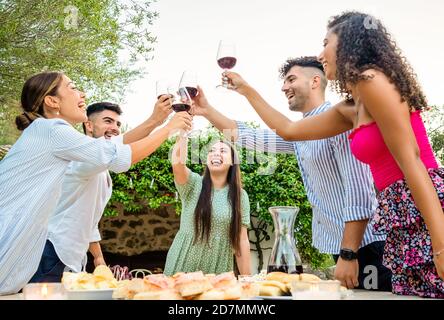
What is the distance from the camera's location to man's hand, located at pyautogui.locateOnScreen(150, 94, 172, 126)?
3.34 metres

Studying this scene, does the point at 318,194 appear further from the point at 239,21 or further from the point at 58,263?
the point at 239,21

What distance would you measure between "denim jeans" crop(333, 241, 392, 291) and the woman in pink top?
0.48 meters

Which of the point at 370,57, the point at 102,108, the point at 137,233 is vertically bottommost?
the point at 137,233

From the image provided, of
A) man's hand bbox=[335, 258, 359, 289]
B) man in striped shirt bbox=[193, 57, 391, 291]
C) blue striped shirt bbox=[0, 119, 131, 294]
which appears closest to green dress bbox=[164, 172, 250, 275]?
man in striped shirt bbox=[193, 57, 391, 291]

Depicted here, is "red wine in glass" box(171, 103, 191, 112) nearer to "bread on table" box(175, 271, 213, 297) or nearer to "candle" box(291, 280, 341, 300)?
"bread on table" box(175, 271, 213, 297)

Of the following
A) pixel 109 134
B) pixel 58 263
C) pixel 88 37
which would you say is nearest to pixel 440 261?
pixel 58 263

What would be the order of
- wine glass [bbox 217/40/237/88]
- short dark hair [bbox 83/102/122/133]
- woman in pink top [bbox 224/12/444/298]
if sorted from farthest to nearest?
1. short dark hair [bbox 83/102/122/133]
2. wine glass [bbox 217/40/237/88]
3. woman in pink top [bbox 224/12/444/298]

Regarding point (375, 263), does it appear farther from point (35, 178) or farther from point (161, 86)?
point (161, 86)

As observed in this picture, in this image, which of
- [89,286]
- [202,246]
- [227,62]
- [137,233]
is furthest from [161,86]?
[137,233]

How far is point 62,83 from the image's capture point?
289cm

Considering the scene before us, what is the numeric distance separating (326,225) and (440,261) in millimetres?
1097

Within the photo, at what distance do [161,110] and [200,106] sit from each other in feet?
1.12

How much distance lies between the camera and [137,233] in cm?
816

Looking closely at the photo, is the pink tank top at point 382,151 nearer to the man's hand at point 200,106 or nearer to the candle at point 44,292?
the candle at point 44,292
